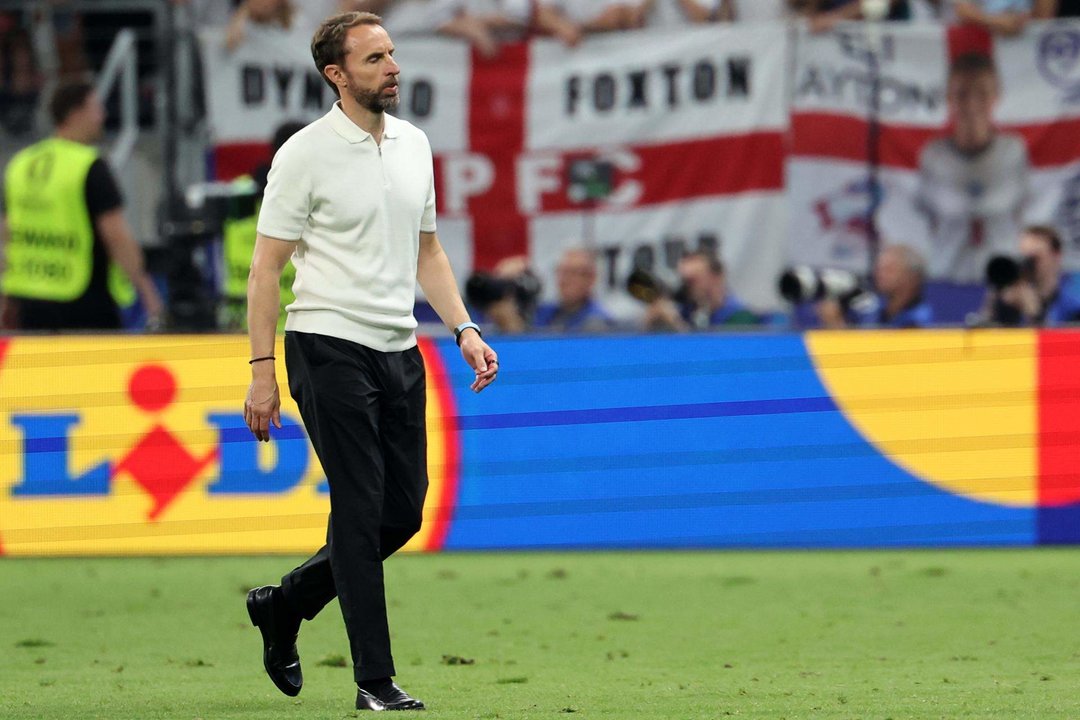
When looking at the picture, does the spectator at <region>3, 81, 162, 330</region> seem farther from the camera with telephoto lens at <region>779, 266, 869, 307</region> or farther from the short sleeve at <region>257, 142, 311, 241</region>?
the short sleeve at <region>257, 142, 311, 241</region>

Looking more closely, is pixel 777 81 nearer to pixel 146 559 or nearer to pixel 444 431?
pixel 444 431

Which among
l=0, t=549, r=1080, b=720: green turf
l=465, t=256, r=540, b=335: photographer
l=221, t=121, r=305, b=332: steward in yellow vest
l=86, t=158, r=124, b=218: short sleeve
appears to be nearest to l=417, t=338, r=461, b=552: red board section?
l=0, t=549, r=1080, b=720: green turf

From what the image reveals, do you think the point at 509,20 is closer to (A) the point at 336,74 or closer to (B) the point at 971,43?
(B) the point at 971,43

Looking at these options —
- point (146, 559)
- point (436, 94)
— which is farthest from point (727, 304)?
point (146, 559)

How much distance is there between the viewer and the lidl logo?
9.55 m

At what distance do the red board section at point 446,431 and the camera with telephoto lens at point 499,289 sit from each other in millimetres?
1025

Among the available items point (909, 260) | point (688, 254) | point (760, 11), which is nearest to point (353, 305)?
point (909, 260)

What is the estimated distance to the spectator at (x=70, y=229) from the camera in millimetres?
10406

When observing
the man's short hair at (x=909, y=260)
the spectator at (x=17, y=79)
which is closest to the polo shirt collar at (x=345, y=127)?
the man's short hair at (x=909, y=260)

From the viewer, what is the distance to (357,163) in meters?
5.39

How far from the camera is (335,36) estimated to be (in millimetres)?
5344

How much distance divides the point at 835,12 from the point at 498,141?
2374 millimetres

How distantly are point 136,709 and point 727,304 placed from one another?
7.24m

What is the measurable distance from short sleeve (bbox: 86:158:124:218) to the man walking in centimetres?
516
